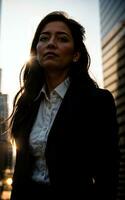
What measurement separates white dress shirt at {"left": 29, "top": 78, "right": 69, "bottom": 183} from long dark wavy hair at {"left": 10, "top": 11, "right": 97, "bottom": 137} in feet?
0.29

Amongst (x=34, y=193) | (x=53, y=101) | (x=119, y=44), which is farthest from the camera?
(x=119, y=44)

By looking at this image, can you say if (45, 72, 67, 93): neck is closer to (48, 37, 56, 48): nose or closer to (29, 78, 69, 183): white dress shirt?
(29, 78, 69, 183): white dress shirt

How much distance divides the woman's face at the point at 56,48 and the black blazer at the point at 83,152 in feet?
1.24

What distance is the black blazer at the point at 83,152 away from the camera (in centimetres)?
202

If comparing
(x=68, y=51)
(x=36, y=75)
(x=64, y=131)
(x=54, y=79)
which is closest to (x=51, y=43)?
(x=68, y=51)

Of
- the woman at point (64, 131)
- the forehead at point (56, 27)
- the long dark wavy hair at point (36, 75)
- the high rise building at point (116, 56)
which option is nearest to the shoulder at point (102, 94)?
the woman at point (64, 131)

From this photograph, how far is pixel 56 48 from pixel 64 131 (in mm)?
632

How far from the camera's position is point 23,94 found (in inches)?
109

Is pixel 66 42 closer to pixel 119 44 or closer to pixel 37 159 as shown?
pixel 37 159

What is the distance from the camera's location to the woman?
2039 millimetres

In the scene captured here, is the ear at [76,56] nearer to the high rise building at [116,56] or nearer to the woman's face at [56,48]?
the woman's face at [56,48]

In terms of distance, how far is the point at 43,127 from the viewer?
2.33 m

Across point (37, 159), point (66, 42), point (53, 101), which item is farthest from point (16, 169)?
point (66, 42)

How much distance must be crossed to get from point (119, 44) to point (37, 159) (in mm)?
62029
